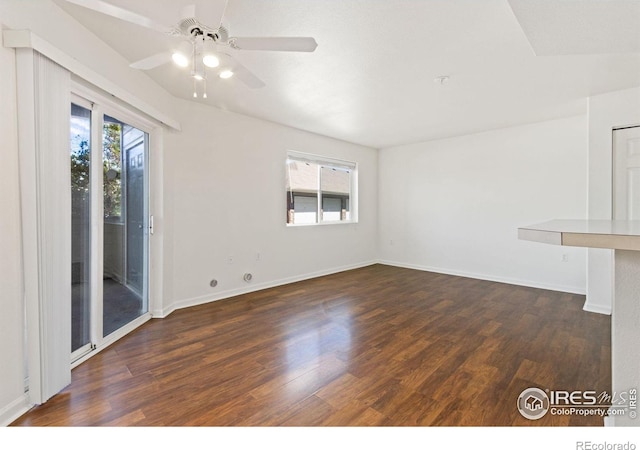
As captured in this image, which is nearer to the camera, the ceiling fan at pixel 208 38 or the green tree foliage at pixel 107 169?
the ceiling fan at pixel 208 38

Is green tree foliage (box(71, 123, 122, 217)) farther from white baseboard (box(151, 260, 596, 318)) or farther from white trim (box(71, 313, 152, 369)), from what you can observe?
white baseboard (box(151, 260, 596, 318))

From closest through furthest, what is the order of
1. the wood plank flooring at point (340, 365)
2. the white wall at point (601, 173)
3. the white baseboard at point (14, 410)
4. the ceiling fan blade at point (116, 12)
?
the ceiling fan blade at point (116, 12) < the white baseboard at point (14, 410) < the wood plank flooring at point (340, 365) < the white wall at point (601, 173)

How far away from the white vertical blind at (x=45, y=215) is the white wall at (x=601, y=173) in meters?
5.12

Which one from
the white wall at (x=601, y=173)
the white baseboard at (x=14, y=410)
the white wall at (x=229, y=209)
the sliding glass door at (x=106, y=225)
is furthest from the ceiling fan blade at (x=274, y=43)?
the white wall at (x=601, y=173)

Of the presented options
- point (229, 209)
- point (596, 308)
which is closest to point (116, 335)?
point (229, 209)

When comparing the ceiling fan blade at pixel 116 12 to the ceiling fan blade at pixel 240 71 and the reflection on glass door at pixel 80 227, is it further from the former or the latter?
the reflection on glass door at pixel 80 227

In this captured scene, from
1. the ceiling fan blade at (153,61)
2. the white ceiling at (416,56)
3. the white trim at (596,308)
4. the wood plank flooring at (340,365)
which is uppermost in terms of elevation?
the white ceiling at (416,56)

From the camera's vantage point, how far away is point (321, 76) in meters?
2.81

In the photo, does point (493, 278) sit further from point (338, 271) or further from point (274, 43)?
point (274, 43)

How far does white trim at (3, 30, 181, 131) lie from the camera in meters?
1.58

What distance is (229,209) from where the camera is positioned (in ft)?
12.7

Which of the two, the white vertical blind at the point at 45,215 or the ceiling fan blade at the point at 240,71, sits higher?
the ceiling fan blade at the point at 240,71

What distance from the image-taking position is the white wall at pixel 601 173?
3.23 metres


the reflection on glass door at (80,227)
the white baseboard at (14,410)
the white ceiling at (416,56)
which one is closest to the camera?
the white baseboard at (14,410)
